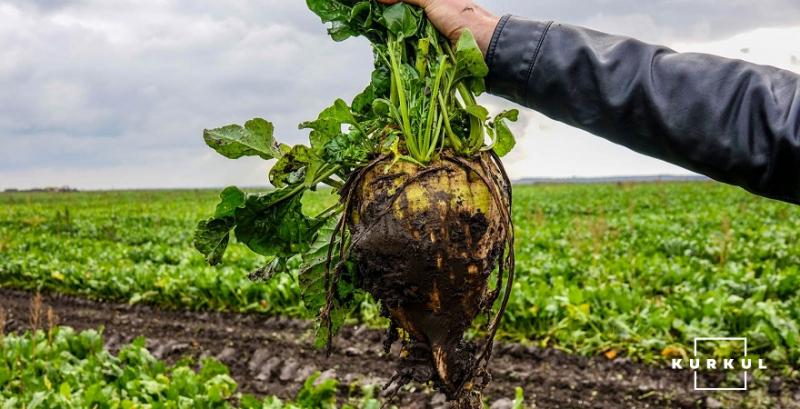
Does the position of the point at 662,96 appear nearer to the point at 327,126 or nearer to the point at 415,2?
the point at 415,2

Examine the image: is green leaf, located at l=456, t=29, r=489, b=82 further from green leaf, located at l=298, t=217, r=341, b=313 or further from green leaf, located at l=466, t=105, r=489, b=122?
green leaf, located at l=298, t=217, r=341, b=313

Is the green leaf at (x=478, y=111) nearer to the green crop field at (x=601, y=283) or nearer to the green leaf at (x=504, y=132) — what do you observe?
the green leaf at (x=504, y=132)

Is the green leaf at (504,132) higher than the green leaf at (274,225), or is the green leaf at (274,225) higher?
the green leaf at (504,132)

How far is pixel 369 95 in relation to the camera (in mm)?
2035

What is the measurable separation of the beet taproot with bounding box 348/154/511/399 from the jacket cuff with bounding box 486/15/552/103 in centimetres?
30

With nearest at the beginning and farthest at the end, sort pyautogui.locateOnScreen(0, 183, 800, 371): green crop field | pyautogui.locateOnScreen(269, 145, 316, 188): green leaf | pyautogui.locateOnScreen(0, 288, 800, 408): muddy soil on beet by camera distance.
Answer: pyautogui.locateOnScreen(269, 145, 316, 188): green leaf
pyautogui.locateOnScreen(0, 288, 800, 408): muddy soil on beet
pyautogui.locateOnScreen(0, 183, 800, 371): green crop field

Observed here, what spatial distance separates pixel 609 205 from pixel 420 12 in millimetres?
22909

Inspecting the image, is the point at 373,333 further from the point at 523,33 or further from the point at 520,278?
the point at 523,33

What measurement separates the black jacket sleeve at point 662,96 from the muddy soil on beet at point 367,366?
2.85 metres

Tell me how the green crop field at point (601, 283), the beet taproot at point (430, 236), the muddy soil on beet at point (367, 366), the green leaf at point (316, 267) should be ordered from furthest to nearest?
the green crop field at point (601, 283) < the muddy soil on beet at point (367, 366) < the green leaf at point (316, 267) < the beet taproot at point (430, 236)

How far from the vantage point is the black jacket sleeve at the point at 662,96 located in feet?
6.35

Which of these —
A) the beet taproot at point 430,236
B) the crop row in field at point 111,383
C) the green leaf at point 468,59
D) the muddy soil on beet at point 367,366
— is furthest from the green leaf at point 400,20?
the muddy soil on beet at point 367,366

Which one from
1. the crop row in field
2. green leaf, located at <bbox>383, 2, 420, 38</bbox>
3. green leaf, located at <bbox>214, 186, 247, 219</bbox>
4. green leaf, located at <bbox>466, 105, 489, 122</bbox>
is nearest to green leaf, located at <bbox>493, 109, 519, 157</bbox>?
green leaf, located at <bbox>466, 105, 489, 122</bbox>

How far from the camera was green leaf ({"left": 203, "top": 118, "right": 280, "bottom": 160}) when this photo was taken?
2.03 meters
